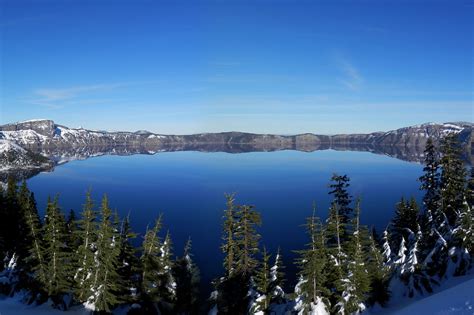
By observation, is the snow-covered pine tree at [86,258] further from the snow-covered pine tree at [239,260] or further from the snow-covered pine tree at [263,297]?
the snow-covered pine tree at [263,297]

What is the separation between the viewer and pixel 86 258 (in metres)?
34.6

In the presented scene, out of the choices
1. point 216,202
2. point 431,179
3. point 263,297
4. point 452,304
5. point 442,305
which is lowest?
point 216,202

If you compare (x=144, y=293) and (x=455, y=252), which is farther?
(x=144, y=293)

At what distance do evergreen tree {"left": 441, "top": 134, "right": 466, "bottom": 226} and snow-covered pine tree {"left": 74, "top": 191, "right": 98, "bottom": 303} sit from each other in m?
A: 37.6

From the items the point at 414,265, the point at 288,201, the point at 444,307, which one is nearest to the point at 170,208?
the point at 288,201

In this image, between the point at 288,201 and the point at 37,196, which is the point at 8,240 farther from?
the point at 37,196

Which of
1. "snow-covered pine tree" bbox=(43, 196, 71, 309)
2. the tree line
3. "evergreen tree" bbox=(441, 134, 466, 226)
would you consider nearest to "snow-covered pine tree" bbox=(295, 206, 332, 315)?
the tree line

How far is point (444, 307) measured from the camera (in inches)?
756

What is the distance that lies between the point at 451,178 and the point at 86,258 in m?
39.6

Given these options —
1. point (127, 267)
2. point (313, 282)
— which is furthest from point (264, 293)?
point (127, 267)

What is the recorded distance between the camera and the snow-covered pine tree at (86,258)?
1324 inches

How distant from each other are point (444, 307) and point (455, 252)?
1520 centimetres

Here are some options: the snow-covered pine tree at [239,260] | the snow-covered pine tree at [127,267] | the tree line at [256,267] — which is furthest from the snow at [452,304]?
the snow-covered pine tree at [127,267]

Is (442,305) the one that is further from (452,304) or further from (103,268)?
(103,268)
